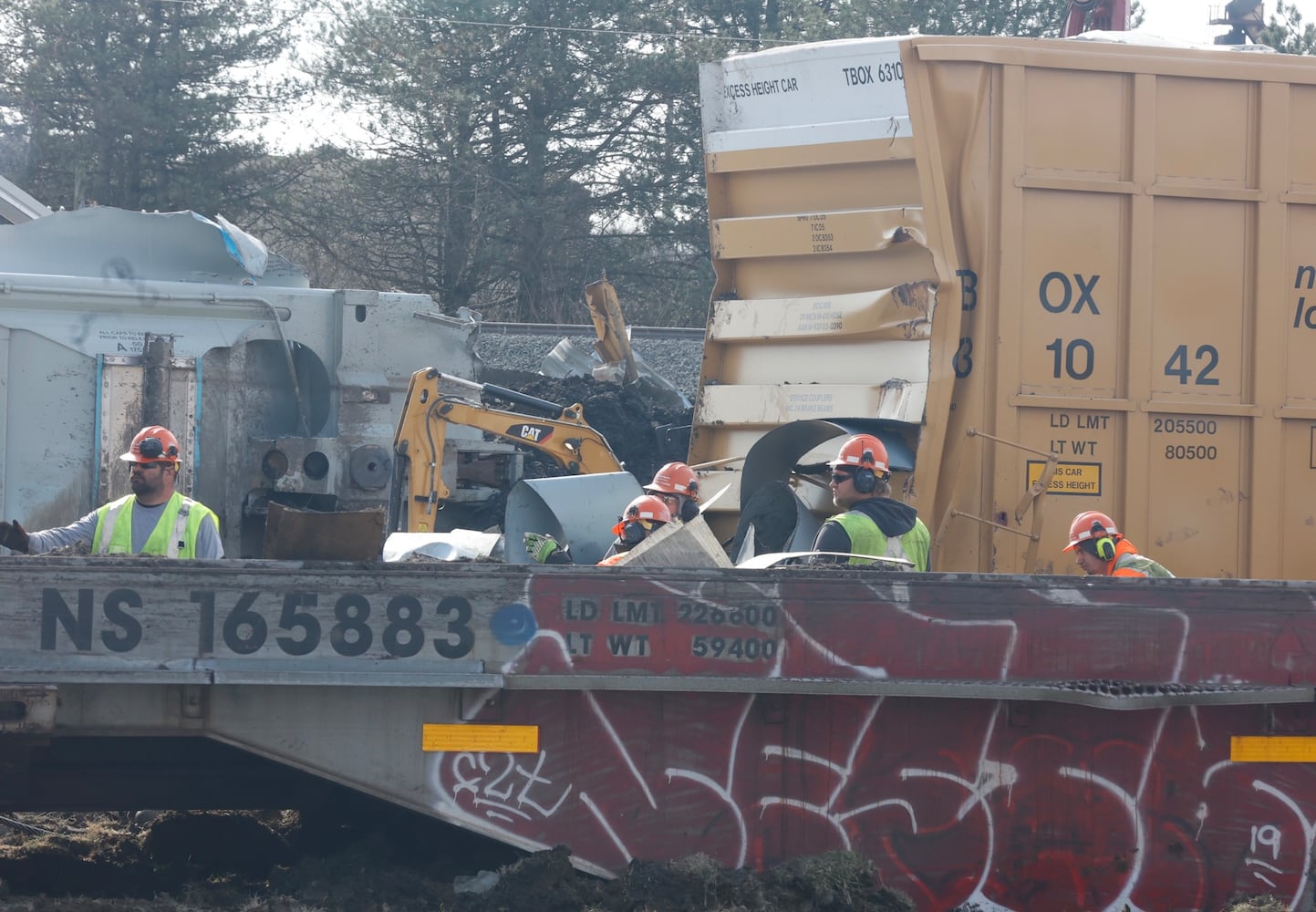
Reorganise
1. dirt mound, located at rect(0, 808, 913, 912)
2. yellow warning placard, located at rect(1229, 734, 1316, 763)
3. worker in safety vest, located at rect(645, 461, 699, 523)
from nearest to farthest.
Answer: dirt mound, located at rect(0, 808, 913, 912)
yellow warning placard, located at rect(1229, 734, 1316, 763)
worker in safety vest, located at rect(645, 461, 699, 523)

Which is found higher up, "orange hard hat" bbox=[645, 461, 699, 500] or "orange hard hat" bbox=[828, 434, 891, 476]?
"orange hard hat" bbox=[828, 434, 891, 476]

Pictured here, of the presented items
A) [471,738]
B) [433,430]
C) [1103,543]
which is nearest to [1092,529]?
[1103,543]

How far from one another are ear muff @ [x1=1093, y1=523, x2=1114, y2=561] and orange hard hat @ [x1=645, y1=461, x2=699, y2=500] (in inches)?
69.1

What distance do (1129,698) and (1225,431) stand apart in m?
2.36

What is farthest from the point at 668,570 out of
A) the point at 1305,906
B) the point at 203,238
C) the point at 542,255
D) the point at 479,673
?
the point at 542,255

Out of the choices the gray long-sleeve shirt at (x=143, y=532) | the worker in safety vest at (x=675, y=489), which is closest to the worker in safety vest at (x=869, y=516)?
Result: the worker in safety vest at (x=675, y=489)

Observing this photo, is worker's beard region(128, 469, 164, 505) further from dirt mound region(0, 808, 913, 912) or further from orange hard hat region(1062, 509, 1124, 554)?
orange hard hat region(1062, 509, 1124, 554)

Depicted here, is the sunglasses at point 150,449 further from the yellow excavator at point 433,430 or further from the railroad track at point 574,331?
the railroad track at point 574,331

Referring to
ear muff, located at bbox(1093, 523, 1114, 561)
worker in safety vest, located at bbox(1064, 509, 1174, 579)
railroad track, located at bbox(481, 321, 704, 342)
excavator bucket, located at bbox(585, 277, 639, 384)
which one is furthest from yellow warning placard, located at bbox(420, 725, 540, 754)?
railroad track, located at bbox(481, 321, 704, 342)

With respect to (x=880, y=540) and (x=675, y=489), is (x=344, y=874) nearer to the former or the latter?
(x=880, y=540)

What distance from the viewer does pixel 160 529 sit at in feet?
17.6

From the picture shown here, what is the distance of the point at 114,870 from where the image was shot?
4.76 m

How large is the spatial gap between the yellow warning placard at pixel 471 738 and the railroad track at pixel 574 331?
12352 mm

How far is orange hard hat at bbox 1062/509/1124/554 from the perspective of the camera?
5520 mm
